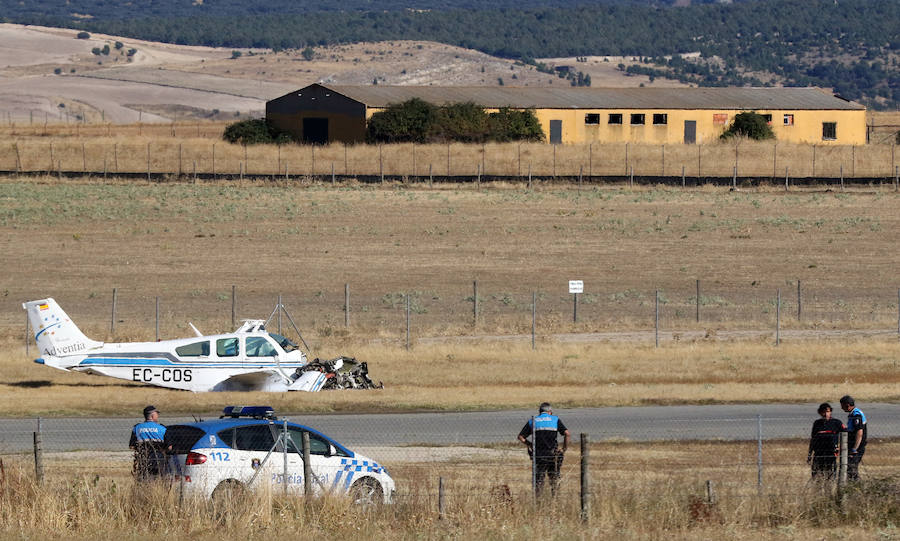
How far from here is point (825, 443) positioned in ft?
63.4

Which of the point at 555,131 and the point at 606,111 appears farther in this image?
the point at 606,111

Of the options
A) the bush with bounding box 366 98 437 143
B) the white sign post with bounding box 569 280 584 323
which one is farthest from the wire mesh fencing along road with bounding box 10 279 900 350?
the bush with bounding box 366 98 437 143

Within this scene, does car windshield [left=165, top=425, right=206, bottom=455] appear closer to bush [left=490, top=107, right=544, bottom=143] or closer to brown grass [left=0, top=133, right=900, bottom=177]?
brown grass [left=0, top=133, right=900, bottom=177]

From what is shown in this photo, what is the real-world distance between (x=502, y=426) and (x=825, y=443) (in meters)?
9.77

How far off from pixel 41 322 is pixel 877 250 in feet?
128

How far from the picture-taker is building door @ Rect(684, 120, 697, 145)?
102000mm

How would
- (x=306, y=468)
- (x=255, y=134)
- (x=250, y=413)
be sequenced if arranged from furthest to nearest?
1. (x=255, y=134)
2. (x=250, y=413)
3. (x=306, y=468)

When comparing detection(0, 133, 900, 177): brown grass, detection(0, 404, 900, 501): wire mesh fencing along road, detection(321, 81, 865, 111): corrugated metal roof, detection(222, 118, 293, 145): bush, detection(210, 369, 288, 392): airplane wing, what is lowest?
detection(0, 404, 900, 501): wire mesh fencing along road

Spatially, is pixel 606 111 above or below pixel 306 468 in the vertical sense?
above

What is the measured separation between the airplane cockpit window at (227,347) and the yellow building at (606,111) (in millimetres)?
65321

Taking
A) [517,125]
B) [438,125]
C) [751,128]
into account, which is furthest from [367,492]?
[751,128]

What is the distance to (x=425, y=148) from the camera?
9112 cm

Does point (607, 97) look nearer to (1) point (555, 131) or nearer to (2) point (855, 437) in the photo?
(1) point (555, 131)

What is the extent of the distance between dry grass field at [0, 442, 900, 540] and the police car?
43cm
